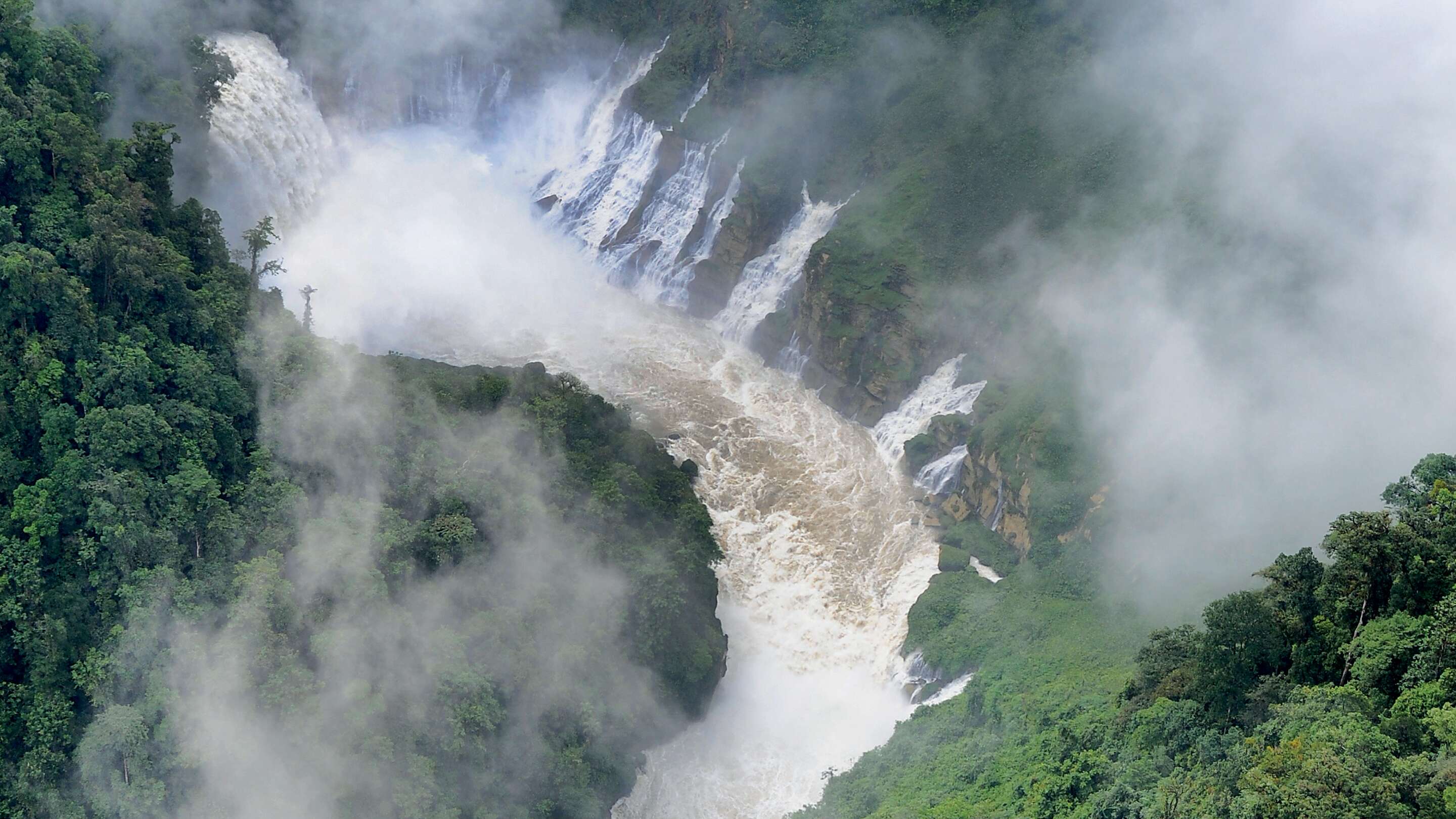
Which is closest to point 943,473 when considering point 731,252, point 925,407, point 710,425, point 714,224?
point 925,407

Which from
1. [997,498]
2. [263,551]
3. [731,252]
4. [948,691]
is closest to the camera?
[263,551]

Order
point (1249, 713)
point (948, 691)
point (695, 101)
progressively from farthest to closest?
point (695, 101) < point (948, 691) < point (1249, 713)

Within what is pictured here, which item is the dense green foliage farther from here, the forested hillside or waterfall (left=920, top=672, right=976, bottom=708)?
the forested hillside

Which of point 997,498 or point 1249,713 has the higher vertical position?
point 997,498

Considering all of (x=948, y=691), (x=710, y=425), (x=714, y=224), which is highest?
(x=714, y=224)

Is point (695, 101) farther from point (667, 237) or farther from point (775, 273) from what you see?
point (775, 273)

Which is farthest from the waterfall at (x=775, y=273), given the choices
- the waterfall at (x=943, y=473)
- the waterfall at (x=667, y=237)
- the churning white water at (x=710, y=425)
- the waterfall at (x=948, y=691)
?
the waterfall at (x=948, y=691)

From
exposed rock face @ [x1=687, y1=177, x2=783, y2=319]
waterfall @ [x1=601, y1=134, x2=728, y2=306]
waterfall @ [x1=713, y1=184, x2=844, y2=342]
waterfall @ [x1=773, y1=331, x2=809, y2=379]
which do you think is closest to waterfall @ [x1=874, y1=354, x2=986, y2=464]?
waterfall @ [x1=773, y1=331, x2=809, y2=379]
